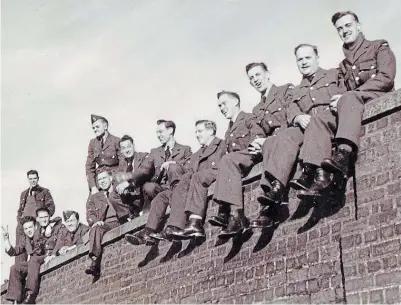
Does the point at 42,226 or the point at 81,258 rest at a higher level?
the point at 42,226

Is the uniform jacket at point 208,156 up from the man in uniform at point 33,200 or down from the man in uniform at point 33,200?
down

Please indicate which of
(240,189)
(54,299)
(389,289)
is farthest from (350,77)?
(54,299)

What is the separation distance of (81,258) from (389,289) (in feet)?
24.4

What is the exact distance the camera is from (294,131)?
6766 mm

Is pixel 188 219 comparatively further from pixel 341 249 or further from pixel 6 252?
pixel 6 252

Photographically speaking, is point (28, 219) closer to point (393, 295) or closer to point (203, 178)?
point (203, 178)

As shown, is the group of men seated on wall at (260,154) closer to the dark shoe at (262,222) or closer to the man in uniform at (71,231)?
the dark shoe at (262,222)

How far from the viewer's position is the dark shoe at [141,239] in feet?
29.7

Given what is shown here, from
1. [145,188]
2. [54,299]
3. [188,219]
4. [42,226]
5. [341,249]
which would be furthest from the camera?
[42,226]

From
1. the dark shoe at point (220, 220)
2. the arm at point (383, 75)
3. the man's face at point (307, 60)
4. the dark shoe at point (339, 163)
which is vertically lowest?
the dark shoe at point (220, 220)

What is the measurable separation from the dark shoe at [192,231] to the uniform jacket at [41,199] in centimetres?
681

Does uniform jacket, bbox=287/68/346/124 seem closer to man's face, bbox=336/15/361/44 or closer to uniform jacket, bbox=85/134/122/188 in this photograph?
man's face, bbox=336/15/361/44

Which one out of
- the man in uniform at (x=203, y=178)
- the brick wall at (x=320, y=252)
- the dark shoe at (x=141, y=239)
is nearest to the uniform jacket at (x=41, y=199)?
the dark shoe at (x=141, y=239)

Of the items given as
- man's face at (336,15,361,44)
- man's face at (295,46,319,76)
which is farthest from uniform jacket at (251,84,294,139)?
man's face at (336,15,361,44)
